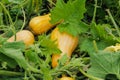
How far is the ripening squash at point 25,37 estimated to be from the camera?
1890mm

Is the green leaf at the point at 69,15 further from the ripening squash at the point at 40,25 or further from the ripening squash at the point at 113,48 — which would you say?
the ripening squash at the point at 113,48

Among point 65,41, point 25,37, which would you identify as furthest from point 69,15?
point 25,37

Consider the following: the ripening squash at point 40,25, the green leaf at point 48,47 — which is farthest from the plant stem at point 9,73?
the ripening squash at point 40,25

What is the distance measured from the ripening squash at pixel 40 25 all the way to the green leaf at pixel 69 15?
9cm

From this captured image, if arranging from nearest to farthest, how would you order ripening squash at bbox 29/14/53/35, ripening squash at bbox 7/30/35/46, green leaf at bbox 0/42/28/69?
green leaf at bbox 0/42/28/69 → ripening squash at bbox 7/30/35/46 → ripening squash at bbox 29/14/53/35

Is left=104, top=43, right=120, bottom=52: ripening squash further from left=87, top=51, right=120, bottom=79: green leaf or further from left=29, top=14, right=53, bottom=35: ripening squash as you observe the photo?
left=29, top=14, right=53, bottom=35: ripening squash

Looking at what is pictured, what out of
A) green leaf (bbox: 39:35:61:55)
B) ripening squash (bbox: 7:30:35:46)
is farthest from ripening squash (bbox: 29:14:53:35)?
green leaf (bbox: 39:35:61:55)

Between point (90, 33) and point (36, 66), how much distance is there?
0.36m

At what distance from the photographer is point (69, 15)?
74.1 inches

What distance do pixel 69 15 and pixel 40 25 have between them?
19 cm

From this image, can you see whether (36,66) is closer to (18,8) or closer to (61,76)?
(61,76)

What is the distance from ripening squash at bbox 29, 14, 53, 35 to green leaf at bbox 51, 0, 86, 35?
0.30ft

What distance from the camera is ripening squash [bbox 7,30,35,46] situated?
189 centimetres

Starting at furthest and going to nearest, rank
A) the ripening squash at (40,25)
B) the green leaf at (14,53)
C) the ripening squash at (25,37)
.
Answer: the ripening squash at (40,25) < the ripening squash at (25,37) < the green leaf at (14,53)
